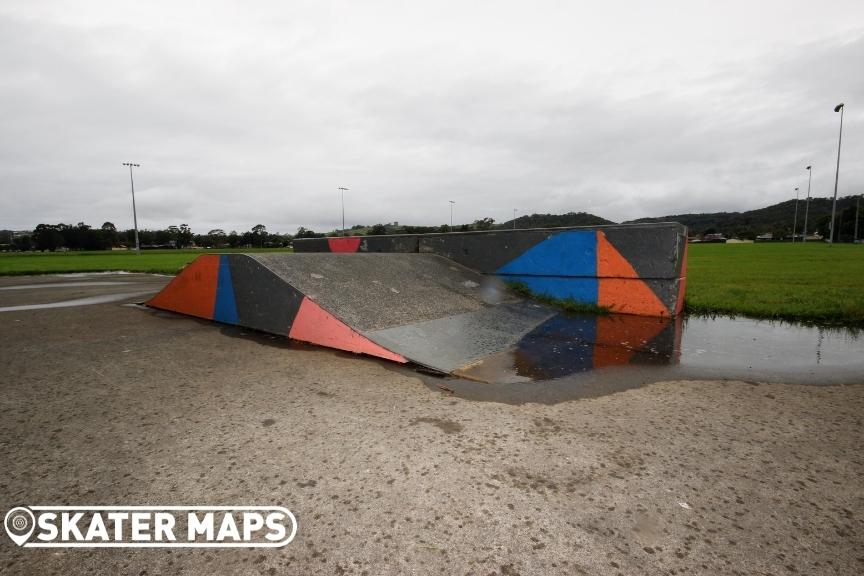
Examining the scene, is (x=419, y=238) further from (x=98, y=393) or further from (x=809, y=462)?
(x=809, y=462)

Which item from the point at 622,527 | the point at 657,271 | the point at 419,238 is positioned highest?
the point at 419,238

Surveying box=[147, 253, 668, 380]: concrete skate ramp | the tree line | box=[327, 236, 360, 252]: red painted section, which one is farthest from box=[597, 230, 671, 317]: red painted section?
the tree line

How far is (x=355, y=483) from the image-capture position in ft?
7.09

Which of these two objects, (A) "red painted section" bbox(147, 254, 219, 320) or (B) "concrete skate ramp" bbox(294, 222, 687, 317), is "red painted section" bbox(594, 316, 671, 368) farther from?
(A) "red painted section" bbox(147, 254, 219, 320)

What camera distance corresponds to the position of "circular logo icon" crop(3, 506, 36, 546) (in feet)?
5.95

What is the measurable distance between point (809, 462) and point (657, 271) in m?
5.33

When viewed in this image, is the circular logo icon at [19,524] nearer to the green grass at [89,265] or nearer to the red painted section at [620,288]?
the red painted section at [620,288]

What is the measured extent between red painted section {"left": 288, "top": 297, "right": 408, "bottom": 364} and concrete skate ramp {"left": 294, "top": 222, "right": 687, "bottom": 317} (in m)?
4.90

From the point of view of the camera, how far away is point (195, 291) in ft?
23.9

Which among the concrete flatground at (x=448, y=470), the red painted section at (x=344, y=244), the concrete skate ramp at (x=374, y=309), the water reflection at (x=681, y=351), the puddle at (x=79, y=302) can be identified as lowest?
the concrete flatground at (x=448, y=470)

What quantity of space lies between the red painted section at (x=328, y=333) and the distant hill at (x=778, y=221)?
128 m

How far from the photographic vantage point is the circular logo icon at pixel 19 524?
5.95ft

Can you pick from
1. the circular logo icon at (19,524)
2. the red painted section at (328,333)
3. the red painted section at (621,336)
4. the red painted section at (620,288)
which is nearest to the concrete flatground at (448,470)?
the circular logo icon at (19,524)

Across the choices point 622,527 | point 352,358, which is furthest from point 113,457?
point 622,527
